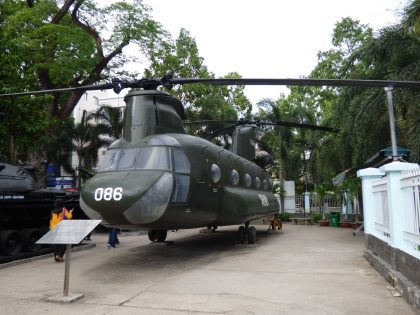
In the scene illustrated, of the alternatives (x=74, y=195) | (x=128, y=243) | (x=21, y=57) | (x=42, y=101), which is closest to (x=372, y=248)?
(x=128, y=243)

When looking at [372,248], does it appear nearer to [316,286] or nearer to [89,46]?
[316,286]

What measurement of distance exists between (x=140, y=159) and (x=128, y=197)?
48.3 inches

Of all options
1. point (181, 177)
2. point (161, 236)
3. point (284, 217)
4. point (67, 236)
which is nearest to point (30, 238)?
point (161, 236)

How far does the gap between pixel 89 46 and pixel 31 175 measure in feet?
30.6

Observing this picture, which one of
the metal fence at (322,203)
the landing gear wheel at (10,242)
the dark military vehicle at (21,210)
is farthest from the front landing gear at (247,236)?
the metal fence at (322,203)

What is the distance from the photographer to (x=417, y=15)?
10.6 m

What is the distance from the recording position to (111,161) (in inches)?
355

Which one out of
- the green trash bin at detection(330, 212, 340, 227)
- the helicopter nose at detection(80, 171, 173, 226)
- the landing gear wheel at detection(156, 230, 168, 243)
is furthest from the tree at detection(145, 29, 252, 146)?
the helicopter nose at detection(80, 171, 173, 226)

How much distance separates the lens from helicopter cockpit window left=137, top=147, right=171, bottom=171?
8617 mm

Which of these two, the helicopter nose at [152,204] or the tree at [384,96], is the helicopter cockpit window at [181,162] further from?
the tree at [384,96]

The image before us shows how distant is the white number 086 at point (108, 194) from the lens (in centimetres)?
778

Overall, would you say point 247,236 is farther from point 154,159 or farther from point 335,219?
point 335,219

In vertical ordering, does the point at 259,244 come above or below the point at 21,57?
below

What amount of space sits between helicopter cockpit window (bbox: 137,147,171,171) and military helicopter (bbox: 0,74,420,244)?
0.6 inches
